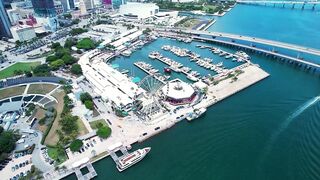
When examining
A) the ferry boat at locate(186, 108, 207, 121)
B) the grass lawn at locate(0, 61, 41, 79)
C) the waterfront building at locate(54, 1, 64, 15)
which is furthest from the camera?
the waterfront building at locate(54, 1, 64, 15)

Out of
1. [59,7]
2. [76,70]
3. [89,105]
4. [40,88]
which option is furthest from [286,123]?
[59,7]

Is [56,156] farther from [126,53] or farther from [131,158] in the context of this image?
[126,53]

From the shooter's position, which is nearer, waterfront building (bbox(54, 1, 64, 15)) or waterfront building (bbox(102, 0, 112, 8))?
waterfront building (bbox(54, 1, 64, 15))

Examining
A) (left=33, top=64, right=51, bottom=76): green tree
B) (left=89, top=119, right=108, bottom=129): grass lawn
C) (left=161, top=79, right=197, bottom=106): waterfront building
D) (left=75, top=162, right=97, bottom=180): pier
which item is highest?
(left=161, top=79, right=197, bottom=106): waterfront building

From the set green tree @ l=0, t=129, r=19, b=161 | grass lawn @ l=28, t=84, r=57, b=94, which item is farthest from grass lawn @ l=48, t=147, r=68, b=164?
grass lawn @ l=28, t=84, r=57, b=94

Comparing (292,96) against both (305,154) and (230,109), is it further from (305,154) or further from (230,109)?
(305,154)

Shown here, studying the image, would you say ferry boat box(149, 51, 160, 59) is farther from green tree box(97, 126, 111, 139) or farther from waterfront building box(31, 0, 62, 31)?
waterfront building box(31, 0, 62, 31)
